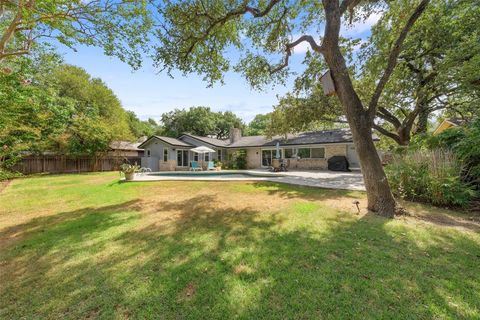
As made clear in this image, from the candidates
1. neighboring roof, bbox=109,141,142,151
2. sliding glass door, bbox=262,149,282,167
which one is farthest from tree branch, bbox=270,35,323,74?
neighboring roof, bbox=109,141,142,151

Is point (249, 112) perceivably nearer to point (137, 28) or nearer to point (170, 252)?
point (137, 28)

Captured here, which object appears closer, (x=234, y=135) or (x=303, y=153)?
(x=303, y=153)

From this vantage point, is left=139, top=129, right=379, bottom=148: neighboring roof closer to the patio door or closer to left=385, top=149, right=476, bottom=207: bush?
the patio door

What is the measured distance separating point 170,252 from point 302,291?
7.41 feet

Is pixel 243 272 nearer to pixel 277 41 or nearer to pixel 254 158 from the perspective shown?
pixel 277 41

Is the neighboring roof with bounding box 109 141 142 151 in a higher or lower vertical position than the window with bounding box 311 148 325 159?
higher

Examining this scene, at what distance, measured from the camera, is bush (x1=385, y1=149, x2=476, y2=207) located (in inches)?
231

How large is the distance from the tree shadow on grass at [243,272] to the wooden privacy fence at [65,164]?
1912 centimetres

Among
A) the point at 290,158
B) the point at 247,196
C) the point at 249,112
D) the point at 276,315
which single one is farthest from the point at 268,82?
the point at 249,112

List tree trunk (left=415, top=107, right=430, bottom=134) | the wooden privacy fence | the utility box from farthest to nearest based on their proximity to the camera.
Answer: the wooden privacy fence
tree trunk (left=415, top=107, right=430, bottom=134)
the utility box

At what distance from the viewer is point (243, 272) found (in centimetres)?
287

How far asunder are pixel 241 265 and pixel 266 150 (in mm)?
18885

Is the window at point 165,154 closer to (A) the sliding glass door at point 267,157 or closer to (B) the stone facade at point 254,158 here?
(B) the stone facade at point 254,158

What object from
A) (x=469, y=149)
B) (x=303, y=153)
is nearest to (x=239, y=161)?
(x=303, y=153)
